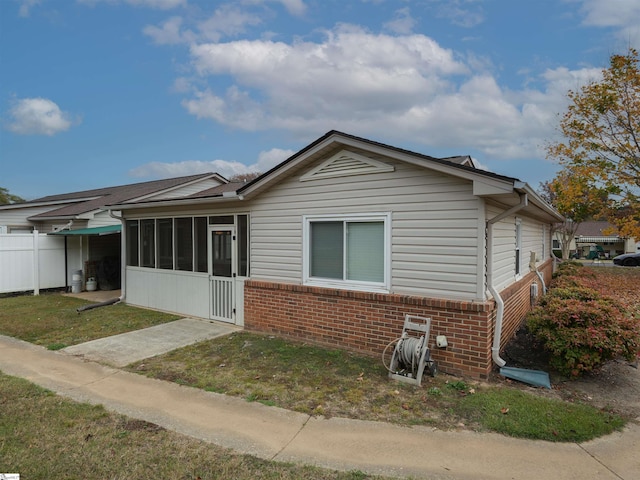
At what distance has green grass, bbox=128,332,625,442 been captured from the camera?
3926 mm

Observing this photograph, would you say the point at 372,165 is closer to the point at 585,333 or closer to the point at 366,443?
the point at 585,333

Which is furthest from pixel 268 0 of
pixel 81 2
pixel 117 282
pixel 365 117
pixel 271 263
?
pixel 117 282

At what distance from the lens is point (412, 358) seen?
16.6 ft

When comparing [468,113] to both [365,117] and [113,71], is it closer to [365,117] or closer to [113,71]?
[365,117]

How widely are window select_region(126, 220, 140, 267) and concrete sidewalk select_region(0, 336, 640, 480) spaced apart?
6.37 meters

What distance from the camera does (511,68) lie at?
37.7 feet

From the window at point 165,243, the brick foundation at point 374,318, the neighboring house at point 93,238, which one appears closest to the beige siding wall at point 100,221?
the neighboring house at point 93,238

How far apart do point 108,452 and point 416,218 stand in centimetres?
478

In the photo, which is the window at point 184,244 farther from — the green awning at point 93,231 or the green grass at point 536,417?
the green grass at point 536,417

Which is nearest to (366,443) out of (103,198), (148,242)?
(148,242)

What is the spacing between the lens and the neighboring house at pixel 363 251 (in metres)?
5.25

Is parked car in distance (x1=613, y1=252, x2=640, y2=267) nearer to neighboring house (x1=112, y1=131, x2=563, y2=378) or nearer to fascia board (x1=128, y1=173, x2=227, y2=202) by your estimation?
neighboring house (x1=112, y1=131, x2=563, y2=378)

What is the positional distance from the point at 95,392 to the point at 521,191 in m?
6.28

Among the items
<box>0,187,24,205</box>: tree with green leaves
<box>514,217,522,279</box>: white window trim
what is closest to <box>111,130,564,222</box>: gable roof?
<box>514,217,522,279</box>: white window trim
